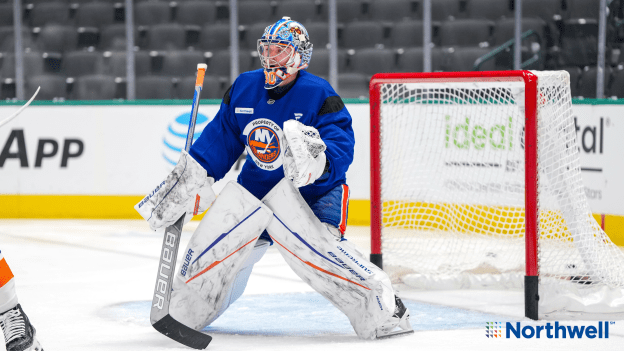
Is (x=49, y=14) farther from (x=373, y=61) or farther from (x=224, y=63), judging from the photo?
(x=373, y=61)

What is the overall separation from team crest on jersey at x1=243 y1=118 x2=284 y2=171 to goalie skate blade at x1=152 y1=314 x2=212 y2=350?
2.01ft

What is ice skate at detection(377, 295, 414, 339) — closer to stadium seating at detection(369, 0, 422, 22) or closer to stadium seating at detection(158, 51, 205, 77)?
stadium seating at detection(369, 0, 422, 22)

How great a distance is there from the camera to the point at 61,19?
7.54 meters

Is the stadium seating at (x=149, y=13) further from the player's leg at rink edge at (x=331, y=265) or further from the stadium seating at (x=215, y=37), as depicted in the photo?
the player's leg at rink edge at (x=331, y=265)

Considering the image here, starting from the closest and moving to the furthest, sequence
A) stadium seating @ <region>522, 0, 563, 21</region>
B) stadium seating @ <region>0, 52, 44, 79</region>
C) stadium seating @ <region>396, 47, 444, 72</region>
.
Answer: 1. stadium seating @ <region>522, 0, 563, 21</region>
2. stadium seating @ <region>396, 47, 444, 72</region>
3. stadium seating @ <region>0, 52, 44, 79</region>

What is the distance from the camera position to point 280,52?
9.16ft

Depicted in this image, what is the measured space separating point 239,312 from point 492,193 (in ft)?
5.60

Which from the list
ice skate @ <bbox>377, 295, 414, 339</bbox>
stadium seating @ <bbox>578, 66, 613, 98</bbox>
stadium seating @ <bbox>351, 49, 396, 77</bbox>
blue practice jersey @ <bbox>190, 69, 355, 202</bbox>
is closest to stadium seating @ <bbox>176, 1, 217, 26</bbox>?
stadium seating @ <bbox>351, 49, 396, 77</bbox>

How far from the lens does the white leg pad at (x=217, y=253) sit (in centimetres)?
278

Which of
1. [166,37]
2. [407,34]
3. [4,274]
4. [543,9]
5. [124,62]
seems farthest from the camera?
[166,37]

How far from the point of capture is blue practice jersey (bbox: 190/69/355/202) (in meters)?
2.77

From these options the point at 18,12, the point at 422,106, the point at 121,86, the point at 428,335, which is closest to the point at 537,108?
the point at 428,335

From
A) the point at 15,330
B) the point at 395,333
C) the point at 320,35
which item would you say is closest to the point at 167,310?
the point at 15,330

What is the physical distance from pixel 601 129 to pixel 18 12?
16.1 feet
